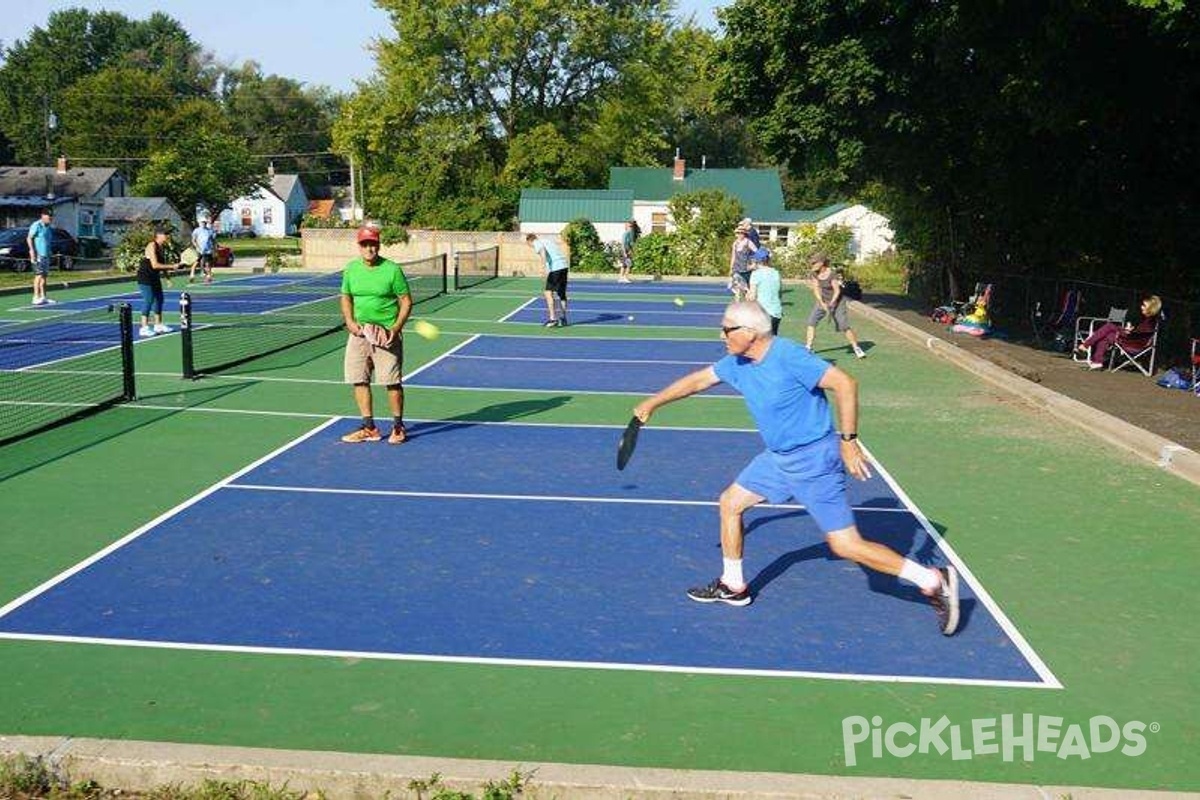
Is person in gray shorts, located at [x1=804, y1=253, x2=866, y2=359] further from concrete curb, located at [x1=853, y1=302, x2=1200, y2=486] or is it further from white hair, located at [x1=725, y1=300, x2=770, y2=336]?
white hair, located at [x1=725, y1=300, x2=770, y2=336]

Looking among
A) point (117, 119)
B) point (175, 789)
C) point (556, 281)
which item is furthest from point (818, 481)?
point (117, 119)

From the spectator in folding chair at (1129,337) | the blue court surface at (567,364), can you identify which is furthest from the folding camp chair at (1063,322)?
the blue court surface at (567,364)

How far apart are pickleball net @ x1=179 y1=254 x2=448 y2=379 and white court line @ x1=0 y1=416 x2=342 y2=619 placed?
4326mm

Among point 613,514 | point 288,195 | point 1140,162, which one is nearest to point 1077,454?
point 613,514

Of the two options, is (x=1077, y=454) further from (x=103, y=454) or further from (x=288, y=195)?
(x=288, y=195)

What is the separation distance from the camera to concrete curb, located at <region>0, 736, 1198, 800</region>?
4477 mm

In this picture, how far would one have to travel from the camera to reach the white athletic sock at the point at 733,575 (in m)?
6.83

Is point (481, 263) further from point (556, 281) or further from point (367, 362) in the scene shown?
point (367, 362)

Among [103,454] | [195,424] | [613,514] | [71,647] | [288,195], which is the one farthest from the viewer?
[288,195]

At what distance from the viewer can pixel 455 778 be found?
14.9 ft

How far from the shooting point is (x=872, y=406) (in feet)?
48.2

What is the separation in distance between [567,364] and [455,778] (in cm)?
1431

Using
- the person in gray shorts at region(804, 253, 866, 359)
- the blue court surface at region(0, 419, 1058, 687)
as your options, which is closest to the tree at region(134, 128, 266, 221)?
the person in gray shorts at region(804, 253, 866, 359)

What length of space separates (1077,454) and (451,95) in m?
56.1
